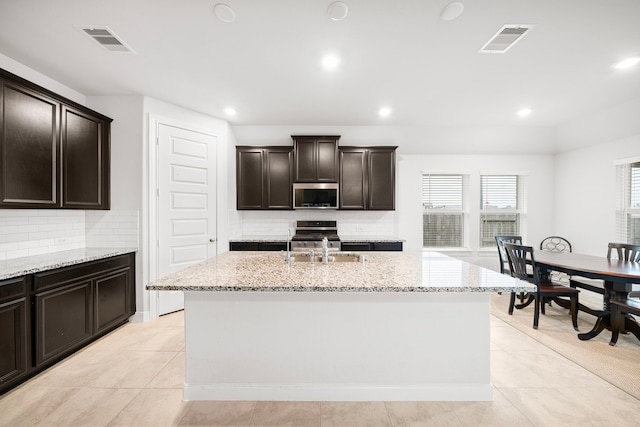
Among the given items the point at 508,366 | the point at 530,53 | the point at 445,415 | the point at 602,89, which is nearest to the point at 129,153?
the point at 445,415

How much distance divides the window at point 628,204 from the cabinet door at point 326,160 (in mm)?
4174

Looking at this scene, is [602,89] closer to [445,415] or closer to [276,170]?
[445,415]

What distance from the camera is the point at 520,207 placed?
17.4 feet

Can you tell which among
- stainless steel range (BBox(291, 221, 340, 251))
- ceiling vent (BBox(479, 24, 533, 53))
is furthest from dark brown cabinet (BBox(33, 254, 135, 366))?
ceiling vent (BBox(479, 24, 533, 53))

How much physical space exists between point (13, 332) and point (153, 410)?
1.30 metres

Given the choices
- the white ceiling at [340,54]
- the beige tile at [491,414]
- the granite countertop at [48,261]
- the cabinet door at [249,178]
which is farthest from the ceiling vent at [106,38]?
the beige tile at [491,414]

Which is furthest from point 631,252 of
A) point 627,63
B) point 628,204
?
point 627,63

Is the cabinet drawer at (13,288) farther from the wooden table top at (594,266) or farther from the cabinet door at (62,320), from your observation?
the wooden table top at (594,266)

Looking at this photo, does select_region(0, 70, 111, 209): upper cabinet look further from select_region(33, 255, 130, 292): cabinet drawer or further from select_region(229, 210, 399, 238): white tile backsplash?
select_region(229, 210, 399, 238): white tile backsplash

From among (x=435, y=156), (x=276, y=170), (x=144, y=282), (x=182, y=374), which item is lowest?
(x=182, y=374)

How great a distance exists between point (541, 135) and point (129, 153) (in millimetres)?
6590

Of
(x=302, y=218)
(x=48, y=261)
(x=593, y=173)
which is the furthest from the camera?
(x=302, y=218)

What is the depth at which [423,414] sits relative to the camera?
188 centimetres

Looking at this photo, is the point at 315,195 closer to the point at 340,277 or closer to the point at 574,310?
the point at 340,277
